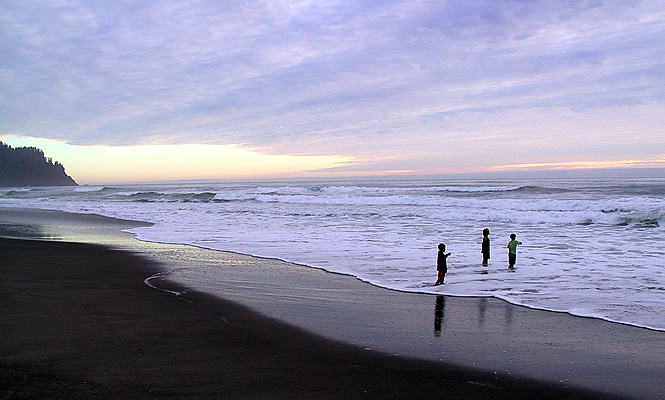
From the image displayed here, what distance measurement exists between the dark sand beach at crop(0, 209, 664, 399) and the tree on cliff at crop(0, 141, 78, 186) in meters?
134

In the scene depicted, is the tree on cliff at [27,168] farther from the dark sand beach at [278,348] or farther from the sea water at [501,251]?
the dark sand beach at [278,348]

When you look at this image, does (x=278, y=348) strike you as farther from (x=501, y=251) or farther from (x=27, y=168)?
(x=27, y=168)

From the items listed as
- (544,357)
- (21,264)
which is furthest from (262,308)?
(21,264)

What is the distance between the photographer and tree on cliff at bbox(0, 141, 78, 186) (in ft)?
387

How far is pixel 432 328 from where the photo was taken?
5461 millimetres

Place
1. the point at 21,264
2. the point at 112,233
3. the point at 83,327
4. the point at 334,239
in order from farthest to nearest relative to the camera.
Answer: the point at 112,233 → the point at 334,239 → the point at 21,264 → the point at 83,327

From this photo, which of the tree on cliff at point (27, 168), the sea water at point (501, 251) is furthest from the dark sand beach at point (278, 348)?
the tree on cliff at point (27, 168)

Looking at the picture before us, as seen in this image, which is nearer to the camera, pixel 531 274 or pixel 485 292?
pixel 485 292

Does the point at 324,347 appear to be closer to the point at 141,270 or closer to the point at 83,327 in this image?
the point at 83,327

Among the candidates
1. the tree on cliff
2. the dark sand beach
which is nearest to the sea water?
the dark sand beach

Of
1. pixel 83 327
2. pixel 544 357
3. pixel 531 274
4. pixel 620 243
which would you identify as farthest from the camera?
pixel 620 243

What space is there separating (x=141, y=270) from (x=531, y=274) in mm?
7636

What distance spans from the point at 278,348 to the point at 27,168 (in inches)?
5757

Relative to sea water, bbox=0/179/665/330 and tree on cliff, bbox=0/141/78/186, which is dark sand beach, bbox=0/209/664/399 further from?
tree on cliff, bbox=0/141/78/186
